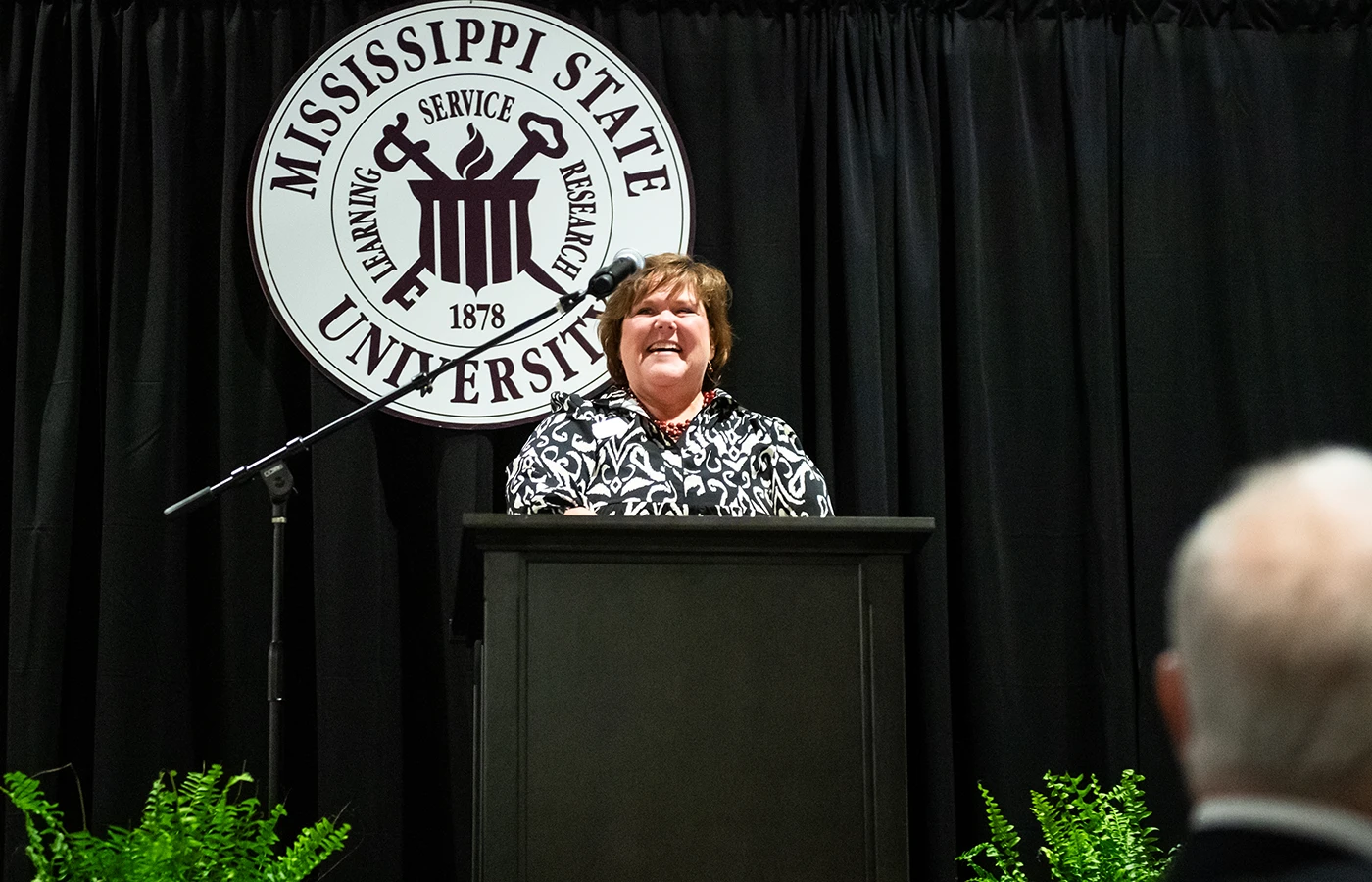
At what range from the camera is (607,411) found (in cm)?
290

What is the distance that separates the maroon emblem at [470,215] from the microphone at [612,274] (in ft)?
3.35

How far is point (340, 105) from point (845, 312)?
1.35 m

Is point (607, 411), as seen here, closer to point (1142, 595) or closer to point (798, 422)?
point (798, 422)

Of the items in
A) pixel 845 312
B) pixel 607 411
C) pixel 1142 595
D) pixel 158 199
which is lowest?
pixel 1142 595

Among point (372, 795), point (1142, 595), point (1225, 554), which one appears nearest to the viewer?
point (1225, 554)

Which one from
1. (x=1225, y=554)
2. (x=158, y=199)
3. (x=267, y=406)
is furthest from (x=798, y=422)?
(x=1225, y=554)

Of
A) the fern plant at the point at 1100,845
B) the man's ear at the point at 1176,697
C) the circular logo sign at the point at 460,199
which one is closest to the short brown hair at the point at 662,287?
the circular logo sign at the point at 460,199

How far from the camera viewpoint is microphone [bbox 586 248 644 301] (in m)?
2.80

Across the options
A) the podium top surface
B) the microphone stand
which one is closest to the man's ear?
the podium top surface

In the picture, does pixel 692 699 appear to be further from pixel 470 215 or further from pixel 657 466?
pixel 470 215

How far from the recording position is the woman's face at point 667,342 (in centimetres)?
292

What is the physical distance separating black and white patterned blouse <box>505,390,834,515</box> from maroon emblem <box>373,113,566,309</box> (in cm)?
98

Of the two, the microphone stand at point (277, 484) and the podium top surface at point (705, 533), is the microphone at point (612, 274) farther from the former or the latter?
the podium top surface at point (705, 533)

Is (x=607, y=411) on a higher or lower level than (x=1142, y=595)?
higher
